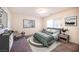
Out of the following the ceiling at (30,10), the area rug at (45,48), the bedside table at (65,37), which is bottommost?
the area rug at (45,48)

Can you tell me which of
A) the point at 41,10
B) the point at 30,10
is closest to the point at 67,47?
the point at 41,10

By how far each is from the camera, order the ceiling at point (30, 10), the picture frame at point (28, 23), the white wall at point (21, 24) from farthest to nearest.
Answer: the picture frame at point (28, 23), the white wall at point (21, 24), the ceiling at point (30, 10)

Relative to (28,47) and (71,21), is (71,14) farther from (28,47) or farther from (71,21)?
(28,47)

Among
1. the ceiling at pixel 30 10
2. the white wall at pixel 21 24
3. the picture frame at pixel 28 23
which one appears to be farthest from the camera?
the picture frame at pixel 28 23

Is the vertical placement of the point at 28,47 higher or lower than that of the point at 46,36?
lower

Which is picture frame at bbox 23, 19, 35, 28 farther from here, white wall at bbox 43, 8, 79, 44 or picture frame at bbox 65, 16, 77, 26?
picture frame at bbox 65, 16, 77, 26

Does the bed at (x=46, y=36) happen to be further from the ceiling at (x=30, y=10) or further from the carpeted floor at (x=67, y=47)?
the ceiling at (x=30, y=10)

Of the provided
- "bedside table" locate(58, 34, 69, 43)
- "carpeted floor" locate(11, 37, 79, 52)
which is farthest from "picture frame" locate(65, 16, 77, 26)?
"carpeted floor" locate(11, 37, 79, 52)

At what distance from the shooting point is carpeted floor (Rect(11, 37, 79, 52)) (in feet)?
5.28

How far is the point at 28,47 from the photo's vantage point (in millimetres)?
1688

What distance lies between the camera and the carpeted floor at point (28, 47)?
1.61 m

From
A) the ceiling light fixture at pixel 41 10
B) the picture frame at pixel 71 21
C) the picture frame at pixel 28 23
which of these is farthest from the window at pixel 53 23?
the picture frame at pixel 28 23
